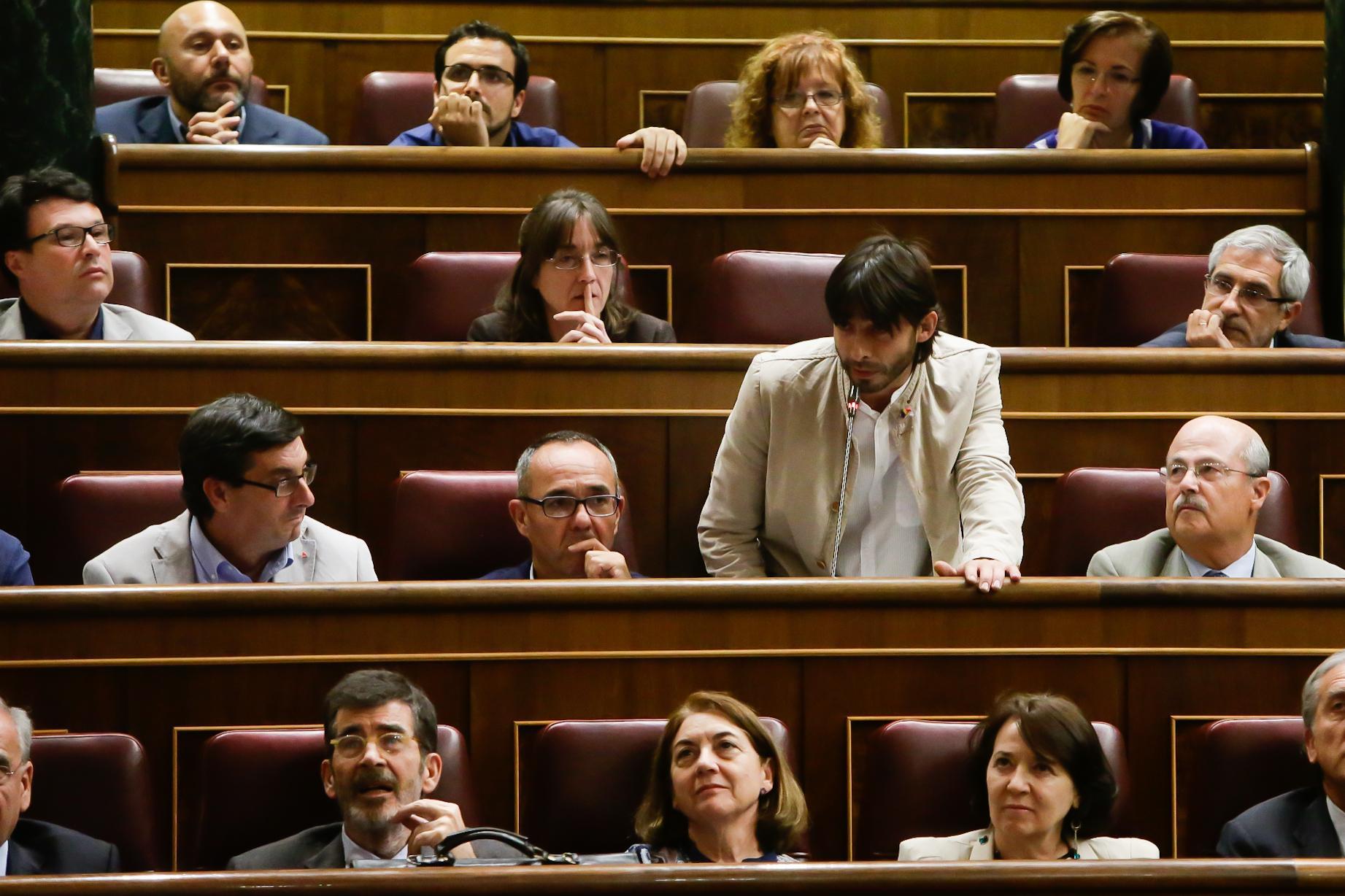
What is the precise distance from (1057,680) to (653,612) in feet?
0.72

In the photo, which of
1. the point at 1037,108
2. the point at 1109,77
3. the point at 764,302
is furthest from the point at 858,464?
the point at 1037,108

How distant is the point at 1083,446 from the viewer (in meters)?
1.24

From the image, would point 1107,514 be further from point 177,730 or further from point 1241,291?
point 177,730

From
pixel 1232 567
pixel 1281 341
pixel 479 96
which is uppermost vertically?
pixel 479 96

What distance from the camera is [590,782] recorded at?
37.6 inches

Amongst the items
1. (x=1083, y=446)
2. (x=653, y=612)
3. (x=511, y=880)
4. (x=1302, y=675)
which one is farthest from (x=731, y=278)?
(x=511, y=880)

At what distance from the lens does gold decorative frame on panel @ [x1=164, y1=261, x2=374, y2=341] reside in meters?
1.41

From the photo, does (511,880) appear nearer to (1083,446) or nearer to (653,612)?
(653,612)

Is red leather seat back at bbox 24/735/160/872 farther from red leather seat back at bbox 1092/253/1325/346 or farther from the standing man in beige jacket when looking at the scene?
red leather seat back at bbox 1092/253/1325/346

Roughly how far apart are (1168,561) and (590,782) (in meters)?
0.38

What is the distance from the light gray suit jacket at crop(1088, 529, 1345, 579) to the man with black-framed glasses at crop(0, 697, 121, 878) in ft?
1.88

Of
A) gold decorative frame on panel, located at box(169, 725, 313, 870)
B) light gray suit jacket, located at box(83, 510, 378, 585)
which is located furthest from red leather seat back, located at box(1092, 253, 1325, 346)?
gold decorative frame on panel, located at box(169, 725, 313, 870)

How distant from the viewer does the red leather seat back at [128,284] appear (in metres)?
1.33

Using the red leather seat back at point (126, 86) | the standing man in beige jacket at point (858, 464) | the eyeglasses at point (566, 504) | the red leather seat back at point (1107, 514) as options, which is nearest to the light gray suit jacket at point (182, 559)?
the eyeglasses at point (566, 504)
